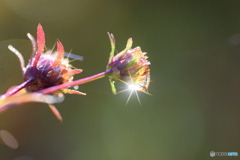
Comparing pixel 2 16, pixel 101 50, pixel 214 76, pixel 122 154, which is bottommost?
pixel 122 154

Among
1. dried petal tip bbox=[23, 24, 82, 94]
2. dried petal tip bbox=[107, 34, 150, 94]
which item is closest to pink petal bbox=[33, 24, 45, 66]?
dried petal tip bbox=[23, 24, 82, 94]

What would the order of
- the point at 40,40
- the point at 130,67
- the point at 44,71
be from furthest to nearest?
the point at 130,67, the point at 44,71, the point at 40,40

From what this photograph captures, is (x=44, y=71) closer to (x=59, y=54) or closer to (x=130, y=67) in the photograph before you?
(x=59, y=54)

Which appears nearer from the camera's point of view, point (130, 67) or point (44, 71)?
point (44, 71)

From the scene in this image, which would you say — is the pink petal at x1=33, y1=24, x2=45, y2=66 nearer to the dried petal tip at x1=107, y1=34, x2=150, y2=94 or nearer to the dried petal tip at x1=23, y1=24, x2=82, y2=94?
the dried petal tip at x1=23, y1=24, x2=82, y2=94

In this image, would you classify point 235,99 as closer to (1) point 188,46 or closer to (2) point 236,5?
(1) point 188,46

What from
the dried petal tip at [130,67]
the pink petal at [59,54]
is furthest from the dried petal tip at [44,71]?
the dried petal tip at [130,67]

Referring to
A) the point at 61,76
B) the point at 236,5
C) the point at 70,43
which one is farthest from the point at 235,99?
the point at 61,76

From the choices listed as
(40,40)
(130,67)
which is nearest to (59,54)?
(40,40)

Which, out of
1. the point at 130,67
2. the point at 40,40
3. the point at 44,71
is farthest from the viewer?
the point at 130,67
